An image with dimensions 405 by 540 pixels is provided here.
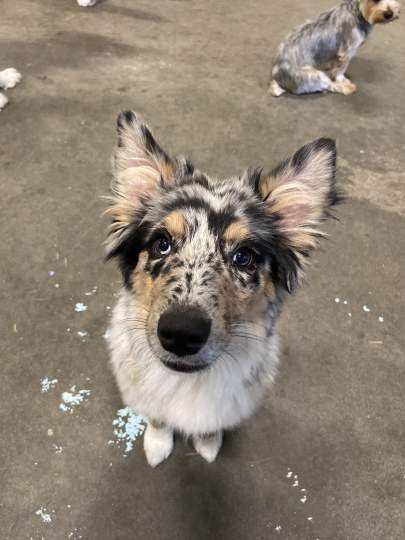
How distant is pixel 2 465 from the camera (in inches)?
85.1

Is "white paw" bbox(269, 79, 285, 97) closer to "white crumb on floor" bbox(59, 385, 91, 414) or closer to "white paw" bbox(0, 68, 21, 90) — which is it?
"white paw" bbox(0, 68, 21, 90)

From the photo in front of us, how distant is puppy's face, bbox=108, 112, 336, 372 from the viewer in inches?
58.2

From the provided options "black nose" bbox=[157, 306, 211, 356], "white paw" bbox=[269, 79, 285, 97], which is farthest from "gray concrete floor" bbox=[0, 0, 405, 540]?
"black nose" bbox=[157, 306, 211, 356]

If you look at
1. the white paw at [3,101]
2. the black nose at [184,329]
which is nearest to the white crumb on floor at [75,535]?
the black nose at [184,329]

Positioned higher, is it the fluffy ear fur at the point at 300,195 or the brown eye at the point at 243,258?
the fluffy ear fur at the point at 300,195

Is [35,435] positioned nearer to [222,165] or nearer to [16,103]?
[222,165]

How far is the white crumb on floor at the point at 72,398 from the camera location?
236cm

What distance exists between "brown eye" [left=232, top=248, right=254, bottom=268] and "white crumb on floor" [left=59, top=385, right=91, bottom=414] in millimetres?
1310

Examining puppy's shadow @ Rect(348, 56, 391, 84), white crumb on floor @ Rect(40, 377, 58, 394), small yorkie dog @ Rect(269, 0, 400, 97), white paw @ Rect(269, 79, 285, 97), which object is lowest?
white crumb on floor @ Rect(40, 377, 58, 394)

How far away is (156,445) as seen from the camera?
220cm

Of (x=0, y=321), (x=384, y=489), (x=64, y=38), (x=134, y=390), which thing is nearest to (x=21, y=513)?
(x=134, y=390)

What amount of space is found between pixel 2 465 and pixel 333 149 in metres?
2.15

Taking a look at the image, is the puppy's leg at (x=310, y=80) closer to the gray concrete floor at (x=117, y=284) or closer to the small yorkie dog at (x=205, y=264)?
the gray concrete floor at (x=117, y=284)

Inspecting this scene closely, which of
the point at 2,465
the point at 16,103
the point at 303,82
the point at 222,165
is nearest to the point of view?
→ the point at 2,465
